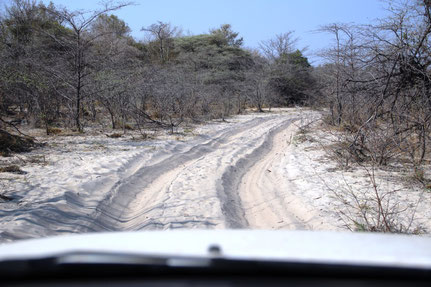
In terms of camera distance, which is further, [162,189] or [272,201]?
[162,189]

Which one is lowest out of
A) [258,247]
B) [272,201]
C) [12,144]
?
[272,201]

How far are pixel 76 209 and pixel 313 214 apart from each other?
10.9 ft

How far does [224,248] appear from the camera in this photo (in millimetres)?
1676

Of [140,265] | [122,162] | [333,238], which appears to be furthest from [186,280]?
[122,162]

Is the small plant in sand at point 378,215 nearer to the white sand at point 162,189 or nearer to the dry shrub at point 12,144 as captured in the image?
the white sand at point 162,189

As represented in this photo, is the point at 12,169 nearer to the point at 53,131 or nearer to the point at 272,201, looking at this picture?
the point at 272,201

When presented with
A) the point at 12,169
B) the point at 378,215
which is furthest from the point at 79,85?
the point at 378,215

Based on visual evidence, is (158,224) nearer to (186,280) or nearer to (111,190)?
(111,190)

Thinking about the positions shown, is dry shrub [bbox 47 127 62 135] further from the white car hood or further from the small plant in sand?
the white car hood


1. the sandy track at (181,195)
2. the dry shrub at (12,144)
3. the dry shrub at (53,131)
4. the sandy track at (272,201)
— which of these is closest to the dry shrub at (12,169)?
the dry shrub at (12,144)

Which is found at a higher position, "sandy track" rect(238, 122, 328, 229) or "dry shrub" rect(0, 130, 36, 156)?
"dry shrub" rect(0, 130, 36, 156)

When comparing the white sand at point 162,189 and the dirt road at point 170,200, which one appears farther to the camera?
the white sand at point 162,189

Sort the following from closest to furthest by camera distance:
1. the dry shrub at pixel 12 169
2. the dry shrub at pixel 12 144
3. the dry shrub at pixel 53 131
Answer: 1. the dry shrub at pixel 12 169
2. the dry shrub at pixel 12 144
3. the dry shrub at pixel 53 131

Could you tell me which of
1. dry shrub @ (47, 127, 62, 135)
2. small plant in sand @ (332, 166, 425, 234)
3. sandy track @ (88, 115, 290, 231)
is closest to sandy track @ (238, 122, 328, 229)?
sandy track @ (88, 115, 290, 231)
